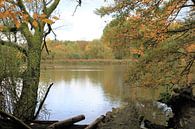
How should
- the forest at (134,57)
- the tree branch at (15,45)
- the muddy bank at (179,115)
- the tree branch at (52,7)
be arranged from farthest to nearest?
the tree branch at (52,7)
the tree branch at (15,45)
the forest at (134,57)
the muddy bank at (179,115)

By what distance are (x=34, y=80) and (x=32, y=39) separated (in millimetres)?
1342

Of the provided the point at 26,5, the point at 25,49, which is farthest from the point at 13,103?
the point at 26,5

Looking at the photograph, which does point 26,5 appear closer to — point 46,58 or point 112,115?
point 46,58

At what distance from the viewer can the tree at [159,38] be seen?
25.9ft

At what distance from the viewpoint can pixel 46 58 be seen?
10.9 metres

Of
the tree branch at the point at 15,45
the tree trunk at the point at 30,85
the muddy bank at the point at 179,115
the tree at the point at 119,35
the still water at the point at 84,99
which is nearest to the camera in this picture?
the muddy bank at the point at 179,115

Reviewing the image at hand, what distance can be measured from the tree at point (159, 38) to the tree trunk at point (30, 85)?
2441mm

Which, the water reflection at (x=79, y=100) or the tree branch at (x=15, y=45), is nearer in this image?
the tree branch at (x=15, y=45)

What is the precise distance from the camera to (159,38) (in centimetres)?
827

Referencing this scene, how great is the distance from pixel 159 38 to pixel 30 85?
12.1 feet

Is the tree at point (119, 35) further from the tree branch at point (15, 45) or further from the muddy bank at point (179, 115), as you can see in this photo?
the muddy bank at point (179, 115)

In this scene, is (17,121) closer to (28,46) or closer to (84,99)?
(28,46)

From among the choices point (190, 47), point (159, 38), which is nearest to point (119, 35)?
point (159, 38)

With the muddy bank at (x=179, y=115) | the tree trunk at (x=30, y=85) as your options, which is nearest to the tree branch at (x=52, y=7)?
the tree trunk at (x=30, y=85)
